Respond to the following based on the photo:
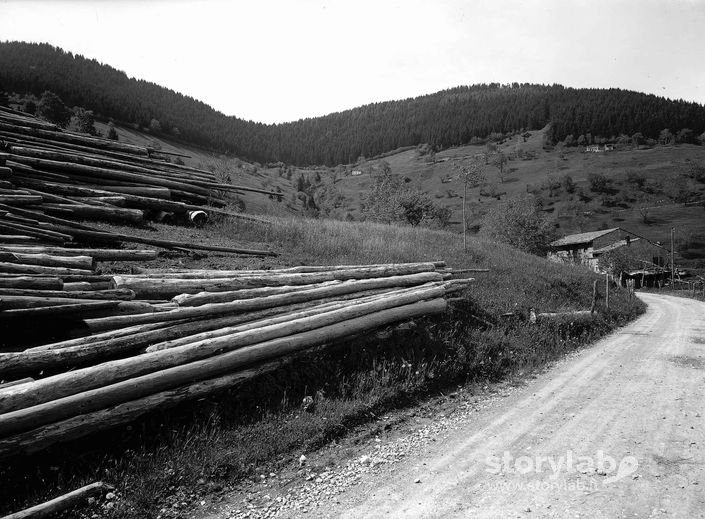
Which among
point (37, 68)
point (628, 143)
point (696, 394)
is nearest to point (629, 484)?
point (696, 394)

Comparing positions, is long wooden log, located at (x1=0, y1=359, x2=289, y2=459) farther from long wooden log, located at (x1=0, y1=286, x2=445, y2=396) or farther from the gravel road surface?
the gravel road surface

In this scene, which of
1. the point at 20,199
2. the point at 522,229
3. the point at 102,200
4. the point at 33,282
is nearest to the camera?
the point at 33,282

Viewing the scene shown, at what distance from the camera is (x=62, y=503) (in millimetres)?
3414

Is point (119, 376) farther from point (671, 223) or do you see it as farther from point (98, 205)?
point (671, 223)

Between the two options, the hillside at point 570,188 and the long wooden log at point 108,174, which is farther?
the hillside at point 570,188

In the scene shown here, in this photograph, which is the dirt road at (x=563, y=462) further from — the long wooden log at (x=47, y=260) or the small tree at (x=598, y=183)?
the small tree at (x=598, y=183)

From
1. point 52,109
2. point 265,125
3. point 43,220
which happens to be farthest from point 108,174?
point 265,125

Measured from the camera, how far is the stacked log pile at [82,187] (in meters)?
9.05

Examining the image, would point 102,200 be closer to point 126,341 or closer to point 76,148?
point 76,148

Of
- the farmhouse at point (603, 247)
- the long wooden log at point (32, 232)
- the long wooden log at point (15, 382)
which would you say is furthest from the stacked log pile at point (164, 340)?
the farmhouse at point (603, 247)

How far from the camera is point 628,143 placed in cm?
14300

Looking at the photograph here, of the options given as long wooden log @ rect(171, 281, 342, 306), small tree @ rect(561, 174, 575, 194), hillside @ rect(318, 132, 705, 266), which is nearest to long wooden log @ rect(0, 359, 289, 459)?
long wooden log @ rect(171, 281, 342, 306)

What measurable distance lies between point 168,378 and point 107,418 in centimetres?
68

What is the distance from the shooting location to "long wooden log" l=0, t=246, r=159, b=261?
675 centimetres
